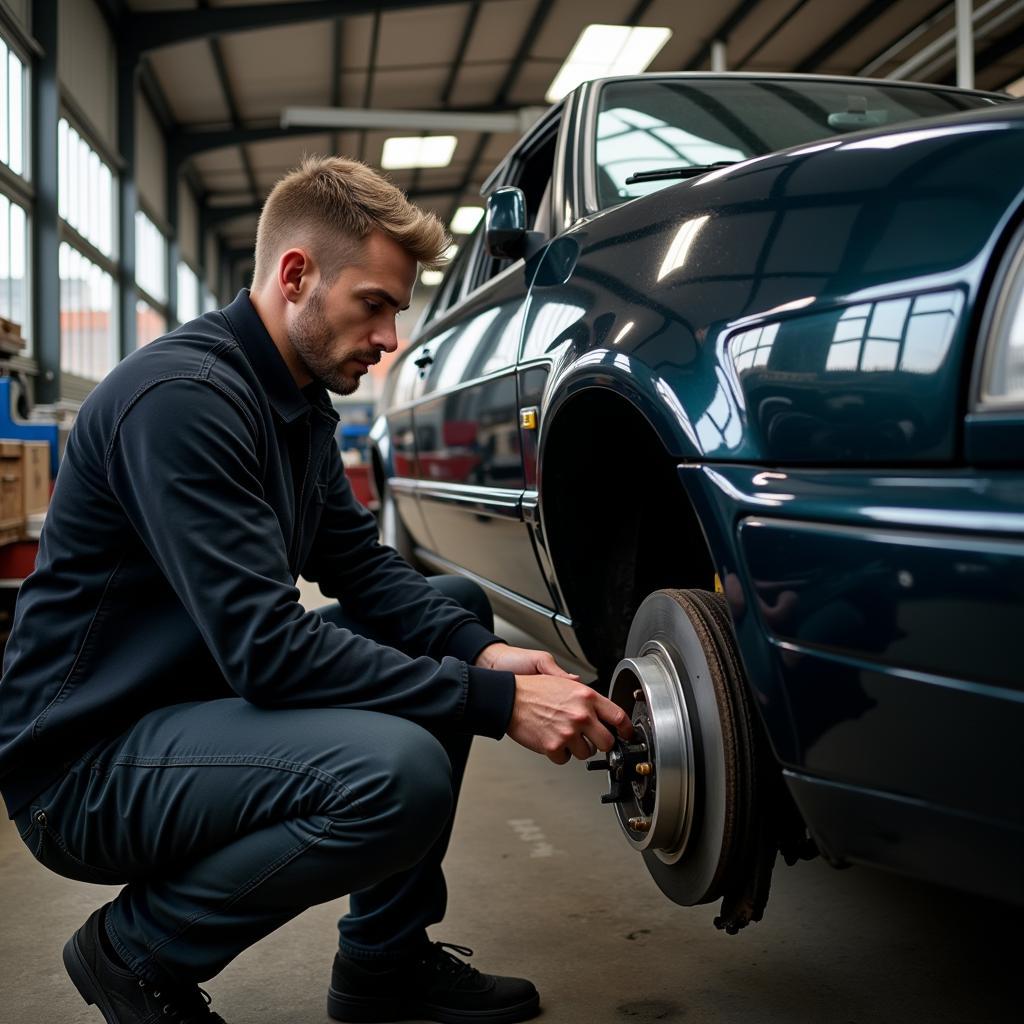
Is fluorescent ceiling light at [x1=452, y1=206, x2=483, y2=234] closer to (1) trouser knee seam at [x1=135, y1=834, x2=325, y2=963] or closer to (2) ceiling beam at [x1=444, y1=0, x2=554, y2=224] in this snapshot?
(2) ceiling beam at [x1=444, y1=0, x2=554, y2=224]

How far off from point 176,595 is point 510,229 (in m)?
0.99

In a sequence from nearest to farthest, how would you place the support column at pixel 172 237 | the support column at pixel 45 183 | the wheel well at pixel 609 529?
1. the wheel well at pixel 609 529
2. the support column at pixel 45 183
3. the support column at pixel 172 237

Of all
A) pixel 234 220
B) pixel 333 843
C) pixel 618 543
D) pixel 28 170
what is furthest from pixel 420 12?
pixel 333 843

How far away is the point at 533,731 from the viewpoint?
127 centimetres

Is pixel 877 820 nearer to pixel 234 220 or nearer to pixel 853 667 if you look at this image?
pixel 853 667

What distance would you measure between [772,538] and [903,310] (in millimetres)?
235

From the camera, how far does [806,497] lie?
100 cm

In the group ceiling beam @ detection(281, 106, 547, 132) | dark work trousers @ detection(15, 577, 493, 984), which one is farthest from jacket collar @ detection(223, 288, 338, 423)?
ceiling beam @ detection(281, 106, 547, 132)

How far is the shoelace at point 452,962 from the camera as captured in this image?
1435mm

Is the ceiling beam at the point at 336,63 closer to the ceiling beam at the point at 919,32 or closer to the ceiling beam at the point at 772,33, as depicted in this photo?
the ceiling beam at the point at 772,33

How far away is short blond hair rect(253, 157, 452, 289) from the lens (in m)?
1.38

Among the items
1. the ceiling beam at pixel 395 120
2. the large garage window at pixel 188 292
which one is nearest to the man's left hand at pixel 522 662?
the ceiling beam at pixel 395 120

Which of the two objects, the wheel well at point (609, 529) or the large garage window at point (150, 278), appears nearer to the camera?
the wheel well at point (609, 529)

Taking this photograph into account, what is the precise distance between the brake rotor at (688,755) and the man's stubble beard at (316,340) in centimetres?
52
